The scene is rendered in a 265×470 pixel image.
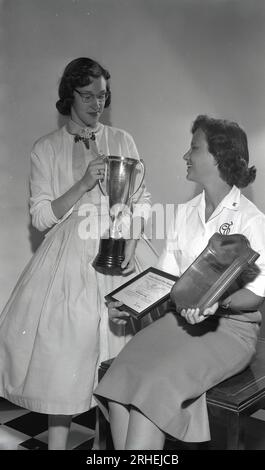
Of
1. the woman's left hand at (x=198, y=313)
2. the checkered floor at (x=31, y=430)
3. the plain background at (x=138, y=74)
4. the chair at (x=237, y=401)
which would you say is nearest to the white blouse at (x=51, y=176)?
the plain background at (x=138, y=74)

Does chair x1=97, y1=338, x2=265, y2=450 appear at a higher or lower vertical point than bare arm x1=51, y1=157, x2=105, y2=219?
lower

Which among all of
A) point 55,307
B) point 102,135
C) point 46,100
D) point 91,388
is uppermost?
point 46,100

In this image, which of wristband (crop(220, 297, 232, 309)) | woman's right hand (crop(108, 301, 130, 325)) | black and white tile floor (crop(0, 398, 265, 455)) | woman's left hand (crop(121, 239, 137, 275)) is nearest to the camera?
wristband (crop(220, 297, 232, 309))

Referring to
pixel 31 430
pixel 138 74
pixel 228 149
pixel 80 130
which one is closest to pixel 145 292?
pixel 228 149

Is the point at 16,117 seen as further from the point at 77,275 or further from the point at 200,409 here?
the point at 200,409

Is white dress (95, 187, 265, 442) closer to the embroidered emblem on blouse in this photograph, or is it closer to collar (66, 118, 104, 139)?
the embroidered emblem on blouse

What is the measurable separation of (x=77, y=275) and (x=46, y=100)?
1.06 metres

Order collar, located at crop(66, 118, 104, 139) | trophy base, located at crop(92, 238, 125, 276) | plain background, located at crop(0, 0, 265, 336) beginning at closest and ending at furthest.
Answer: trophy base, located at crop(92, 238, 125, 276), collar, located at crop(66, 118, 104, 139), plain background, located at crop(0, 0, 265, 336)

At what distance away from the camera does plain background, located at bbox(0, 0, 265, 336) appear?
9.20 ft

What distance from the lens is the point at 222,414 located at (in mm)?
1812

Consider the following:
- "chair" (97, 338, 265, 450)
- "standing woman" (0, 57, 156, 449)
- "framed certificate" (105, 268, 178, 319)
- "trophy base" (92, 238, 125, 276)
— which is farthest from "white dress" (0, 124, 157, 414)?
"chair" (97, 338, 265, 450)
